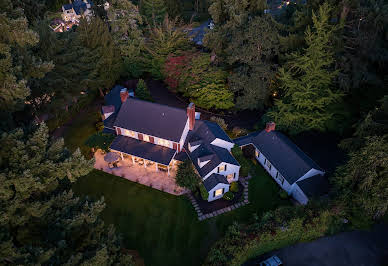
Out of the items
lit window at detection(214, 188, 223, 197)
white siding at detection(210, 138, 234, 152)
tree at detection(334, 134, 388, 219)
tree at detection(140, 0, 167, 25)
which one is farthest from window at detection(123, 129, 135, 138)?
tree at detection(140, 0, 167, 25)

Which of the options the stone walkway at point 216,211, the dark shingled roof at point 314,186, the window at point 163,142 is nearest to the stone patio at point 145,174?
the stone walkway at point 216,211

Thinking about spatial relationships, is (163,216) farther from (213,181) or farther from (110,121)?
(110,121)

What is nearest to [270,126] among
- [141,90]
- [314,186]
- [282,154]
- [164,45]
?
[282,154]

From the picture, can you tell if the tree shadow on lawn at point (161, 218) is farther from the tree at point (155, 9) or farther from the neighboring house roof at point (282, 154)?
the tree at point (155, 9)

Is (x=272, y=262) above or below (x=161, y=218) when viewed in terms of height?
below

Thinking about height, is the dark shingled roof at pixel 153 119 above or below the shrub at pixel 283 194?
above

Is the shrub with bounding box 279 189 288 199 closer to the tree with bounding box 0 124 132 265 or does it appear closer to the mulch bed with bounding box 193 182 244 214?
the mulch bed with bounding box 193 182 244 214
